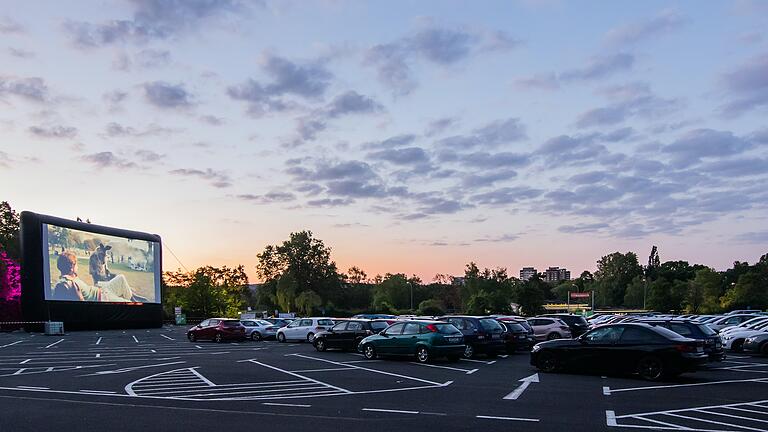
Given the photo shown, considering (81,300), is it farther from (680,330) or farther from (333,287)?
(333,287)

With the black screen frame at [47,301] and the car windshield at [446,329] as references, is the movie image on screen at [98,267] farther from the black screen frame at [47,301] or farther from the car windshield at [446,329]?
the car windshield at [446,329]

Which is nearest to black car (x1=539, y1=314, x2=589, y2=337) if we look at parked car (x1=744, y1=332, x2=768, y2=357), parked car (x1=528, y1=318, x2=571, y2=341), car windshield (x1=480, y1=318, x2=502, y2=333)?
parked car (x1=528, y1=318, x2=571, y2=341)

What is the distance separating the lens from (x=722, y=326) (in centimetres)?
3069

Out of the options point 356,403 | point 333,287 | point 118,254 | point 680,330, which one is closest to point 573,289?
point 333,287

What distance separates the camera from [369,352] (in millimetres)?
22859

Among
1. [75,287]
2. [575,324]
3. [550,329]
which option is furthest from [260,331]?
[75,287]

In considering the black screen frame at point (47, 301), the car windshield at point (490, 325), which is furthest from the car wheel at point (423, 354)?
the black screen frame at point (47, 301)

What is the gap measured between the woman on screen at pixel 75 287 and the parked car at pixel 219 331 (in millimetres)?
15131

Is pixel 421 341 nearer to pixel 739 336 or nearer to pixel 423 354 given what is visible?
pixel 423 354

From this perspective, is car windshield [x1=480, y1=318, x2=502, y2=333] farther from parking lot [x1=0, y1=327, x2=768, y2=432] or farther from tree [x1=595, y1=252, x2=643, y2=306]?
tree [x1=595, y1=252, x2=643, y2=306]

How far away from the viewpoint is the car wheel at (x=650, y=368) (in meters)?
16.1

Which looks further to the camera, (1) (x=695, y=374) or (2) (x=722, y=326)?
(2) (x=722, y=326)

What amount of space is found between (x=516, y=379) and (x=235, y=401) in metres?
7.16

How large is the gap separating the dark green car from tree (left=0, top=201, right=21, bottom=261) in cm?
7827
